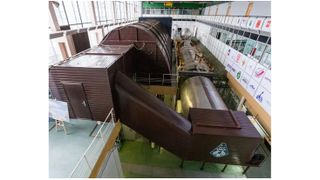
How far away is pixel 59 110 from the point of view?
4.14 meters

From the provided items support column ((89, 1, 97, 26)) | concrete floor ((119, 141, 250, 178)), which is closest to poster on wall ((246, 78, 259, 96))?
concrete floor ((119, 141, 250, 178))

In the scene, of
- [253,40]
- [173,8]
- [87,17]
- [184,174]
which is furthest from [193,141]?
[173,8]

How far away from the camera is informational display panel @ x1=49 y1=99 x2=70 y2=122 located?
4062 mm

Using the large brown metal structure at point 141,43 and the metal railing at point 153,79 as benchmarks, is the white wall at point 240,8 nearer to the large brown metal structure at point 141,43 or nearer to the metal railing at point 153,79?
the large brown metal structure at point 141,43

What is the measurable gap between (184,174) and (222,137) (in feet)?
10.4

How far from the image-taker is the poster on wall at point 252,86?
7286mm

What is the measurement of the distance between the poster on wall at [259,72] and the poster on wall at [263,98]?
1.60 ft

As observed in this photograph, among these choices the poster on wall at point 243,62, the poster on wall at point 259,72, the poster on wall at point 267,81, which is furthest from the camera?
the poster on wall at point 243,62

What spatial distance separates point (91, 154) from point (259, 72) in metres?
7.75

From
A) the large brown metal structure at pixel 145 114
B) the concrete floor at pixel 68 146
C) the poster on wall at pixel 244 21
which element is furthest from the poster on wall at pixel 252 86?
the concrete floor at pixel 68 146

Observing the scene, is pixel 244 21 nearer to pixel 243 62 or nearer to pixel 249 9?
pixel 249 9

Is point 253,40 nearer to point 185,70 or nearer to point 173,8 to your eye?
point 185,70

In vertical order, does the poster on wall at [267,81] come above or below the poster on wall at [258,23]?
below

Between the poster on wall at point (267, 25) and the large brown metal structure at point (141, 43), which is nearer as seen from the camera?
the poster on wall at point (267, 25)
